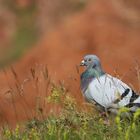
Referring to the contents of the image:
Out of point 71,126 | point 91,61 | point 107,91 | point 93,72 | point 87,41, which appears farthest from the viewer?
point 87,41

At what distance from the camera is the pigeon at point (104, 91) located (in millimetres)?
7898

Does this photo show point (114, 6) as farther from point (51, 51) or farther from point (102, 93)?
point (102, 93)

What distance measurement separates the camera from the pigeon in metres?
7.90

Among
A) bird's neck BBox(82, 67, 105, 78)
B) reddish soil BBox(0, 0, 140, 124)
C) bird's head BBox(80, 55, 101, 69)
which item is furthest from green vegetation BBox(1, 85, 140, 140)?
reddish soil BBox(0, 0, 140, 124)

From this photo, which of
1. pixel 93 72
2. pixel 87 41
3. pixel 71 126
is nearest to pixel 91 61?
pixel 93 72

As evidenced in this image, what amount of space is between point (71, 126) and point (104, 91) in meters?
0.59

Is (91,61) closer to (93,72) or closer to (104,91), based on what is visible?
(93,72)

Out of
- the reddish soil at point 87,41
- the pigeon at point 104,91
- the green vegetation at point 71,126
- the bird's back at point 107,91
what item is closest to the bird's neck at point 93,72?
the pigeon at point 104,91

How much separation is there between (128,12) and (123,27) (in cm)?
61

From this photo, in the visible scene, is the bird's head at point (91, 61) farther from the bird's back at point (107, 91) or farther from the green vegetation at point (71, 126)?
the green vegetation at point (71, 126)

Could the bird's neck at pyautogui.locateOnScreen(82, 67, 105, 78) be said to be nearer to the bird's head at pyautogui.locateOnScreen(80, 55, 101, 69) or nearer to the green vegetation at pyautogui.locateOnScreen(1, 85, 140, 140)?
the bird's head at pyautogui.locateOnScreen(80, 55, 101, 69)

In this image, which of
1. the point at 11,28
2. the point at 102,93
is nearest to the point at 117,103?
the point at 102,93

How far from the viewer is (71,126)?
7781 millimetres

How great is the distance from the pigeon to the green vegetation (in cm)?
13
